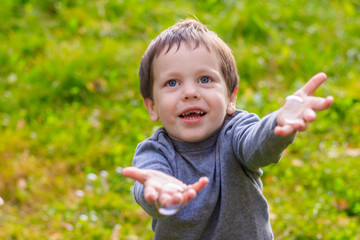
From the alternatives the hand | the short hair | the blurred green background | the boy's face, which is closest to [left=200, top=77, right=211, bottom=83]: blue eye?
the boy's face

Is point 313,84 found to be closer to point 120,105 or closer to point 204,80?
point 204,80

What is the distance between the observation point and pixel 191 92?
7.54 feet

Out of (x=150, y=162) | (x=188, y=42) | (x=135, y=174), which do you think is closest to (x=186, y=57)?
(x=188, y=42)

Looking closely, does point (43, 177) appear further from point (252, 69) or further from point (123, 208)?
point (252, 69)

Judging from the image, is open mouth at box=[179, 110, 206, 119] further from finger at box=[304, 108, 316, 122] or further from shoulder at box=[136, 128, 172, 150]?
finger at box=[304, 108, 316, 122]

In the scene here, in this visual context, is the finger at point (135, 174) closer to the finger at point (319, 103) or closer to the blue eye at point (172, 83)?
the blue eye at point (172, 83)

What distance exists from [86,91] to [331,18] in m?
2.87

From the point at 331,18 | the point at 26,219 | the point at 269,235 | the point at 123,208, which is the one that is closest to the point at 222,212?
the point at 269,235

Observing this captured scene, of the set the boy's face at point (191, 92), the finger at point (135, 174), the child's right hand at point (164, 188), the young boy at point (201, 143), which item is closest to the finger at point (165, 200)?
the child's right hand at point (164, 188)

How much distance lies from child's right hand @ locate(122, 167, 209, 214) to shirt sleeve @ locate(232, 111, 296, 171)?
27 cm

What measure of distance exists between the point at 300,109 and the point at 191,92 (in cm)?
54

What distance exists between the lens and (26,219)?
3.89 metres

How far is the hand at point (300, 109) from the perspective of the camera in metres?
1.84

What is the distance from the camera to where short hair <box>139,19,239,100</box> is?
2.40m
